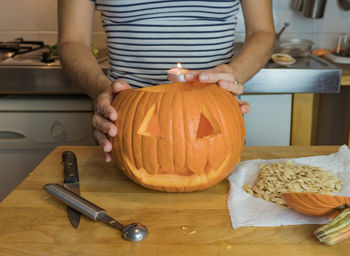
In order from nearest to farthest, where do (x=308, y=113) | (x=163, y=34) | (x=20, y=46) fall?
(x=163, y=34) → (x=308, y=113) → (x=20, y=46)

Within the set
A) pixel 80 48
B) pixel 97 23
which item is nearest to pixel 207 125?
pixel 80 48

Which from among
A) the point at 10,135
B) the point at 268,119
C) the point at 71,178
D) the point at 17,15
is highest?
the point at 17,15

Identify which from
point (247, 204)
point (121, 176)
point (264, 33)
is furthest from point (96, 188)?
point (264, 33)

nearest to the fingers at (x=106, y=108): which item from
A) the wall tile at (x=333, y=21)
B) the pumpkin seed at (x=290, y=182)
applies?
the pumpkin seed at (x=290, y=182)

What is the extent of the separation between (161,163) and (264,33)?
61 centimetres

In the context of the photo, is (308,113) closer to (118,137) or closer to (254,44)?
(254,44)

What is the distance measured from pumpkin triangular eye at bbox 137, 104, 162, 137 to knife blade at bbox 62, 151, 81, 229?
0.63 feet

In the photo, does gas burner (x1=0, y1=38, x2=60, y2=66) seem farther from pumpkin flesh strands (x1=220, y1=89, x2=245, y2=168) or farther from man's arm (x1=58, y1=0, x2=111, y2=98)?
pumpkin flesh strands (x1=220, y1=89, x2=245, y2=168)

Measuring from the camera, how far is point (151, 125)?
0.76 meters

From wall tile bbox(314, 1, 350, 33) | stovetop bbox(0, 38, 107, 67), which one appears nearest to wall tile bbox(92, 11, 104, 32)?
stovetop bbox(0, 38, 107, 67)

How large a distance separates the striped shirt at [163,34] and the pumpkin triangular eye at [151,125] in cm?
39

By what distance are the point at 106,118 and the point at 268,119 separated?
3.75ft

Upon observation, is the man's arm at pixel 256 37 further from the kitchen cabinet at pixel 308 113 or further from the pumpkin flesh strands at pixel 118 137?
the kitchen cabinet at pixel 308 113

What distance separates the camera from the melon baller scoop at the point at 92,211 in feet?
2.06
